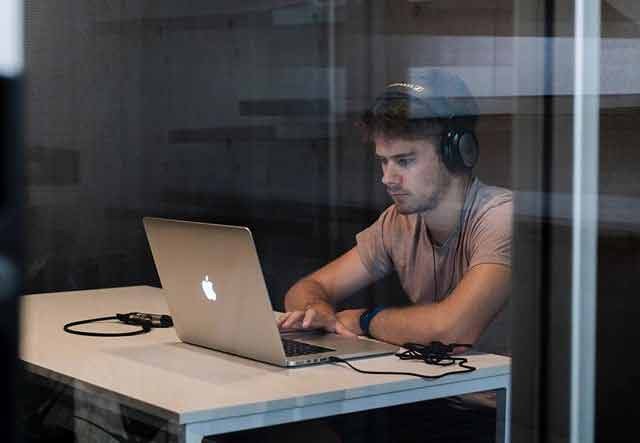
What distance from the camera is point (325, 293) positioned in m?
2.02

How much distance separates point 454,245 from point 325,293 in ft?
1.19

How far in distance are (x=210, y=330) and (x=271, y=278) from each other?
151mm

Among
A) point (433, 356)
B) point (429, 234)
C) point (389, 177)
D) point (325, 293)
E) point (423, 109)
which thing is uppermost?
point (423, 109)

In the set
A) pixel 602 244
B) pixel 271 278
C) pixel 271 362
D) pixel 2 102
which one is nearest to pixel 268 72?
pixel 271 278

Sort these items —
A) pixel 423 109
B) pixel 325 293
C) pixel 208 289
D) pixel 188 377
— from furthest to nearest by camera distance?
pixel 423 109
pixel 325 293
pixel 208 289
pixel 188 377

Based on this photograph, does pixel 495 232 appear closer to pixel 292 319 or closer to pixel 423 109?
pixel 423 109

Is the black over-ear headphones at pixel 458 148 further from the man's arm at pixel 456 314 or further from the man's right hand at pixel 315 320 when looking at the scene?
the man's right hand at pixel 315 320

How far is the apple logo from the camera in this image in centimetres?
180

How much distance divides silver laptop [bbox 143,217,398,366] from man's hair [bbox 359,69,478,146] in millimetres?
445

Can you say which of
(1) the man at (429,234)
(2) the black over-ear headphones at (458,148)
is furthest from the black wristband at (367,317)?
(2) the black over-ear headphones at (458,148)

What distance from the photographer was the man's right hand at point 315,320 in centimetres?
197

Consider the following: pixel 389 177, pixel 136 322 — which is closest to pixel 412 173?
pixel 389 177

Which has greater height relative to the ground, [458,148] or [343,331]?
[458,148]

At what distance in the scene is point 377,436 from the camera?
81.2 inches
